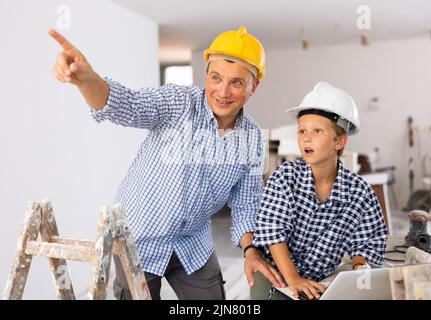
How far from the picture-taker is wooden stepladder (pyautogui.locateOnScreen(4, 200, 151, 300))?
3.63ft

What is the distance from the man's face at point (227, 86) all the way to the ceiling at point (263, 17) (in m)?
1.48

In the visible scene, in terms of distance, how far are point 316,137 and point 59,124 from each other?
7.20 feet

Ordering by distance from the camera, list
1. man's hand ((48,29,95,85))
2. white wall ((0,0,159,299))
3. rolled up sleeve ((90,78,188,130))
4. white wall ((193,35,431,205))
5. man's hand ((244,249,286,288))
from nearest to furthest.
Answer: man's hand ((48,29,95,85)) < rolled up sleeve ((90,78,188,130)) < man's hand ((244,249,286,288)) < white wall ((0,0,159,299)) < white wall ((193,35,431,205))

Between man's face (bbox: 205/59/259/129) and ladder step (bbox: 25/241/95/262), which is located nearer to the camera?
ladder step (bbox: 25/241/95/262)

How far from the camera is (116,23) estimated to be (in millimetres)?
3406

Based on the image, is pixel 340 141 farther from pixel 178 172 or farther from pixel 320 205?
pixel 178 172

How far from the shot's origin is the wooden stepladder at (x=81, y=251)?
1.11 m

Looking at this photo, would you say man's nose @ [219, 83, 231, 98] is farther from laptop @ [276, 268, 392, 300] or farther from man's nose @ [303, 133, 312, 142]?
laptop @ [276, 268, 392, 300]

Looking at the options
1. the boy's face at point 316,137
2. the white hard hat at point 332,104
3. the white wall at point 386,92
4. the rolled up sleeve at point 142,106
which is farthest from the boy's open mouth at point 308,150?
the white wall at point 386,92

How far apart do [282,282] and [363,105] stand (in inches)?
224

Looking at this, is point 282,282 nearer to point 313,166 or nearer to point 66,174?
point 313,166

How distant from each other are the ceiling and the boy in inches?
64.3

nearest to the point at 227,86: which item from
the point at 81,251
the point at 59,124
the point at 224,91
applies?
the point at 224,91

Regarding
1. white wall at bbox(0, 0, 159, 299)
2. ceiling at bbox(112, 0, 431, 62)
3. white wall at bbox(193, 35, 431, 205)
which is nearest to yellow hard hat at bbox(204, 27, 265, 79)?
ceiling at bbox(112, 0, 431, 62)
